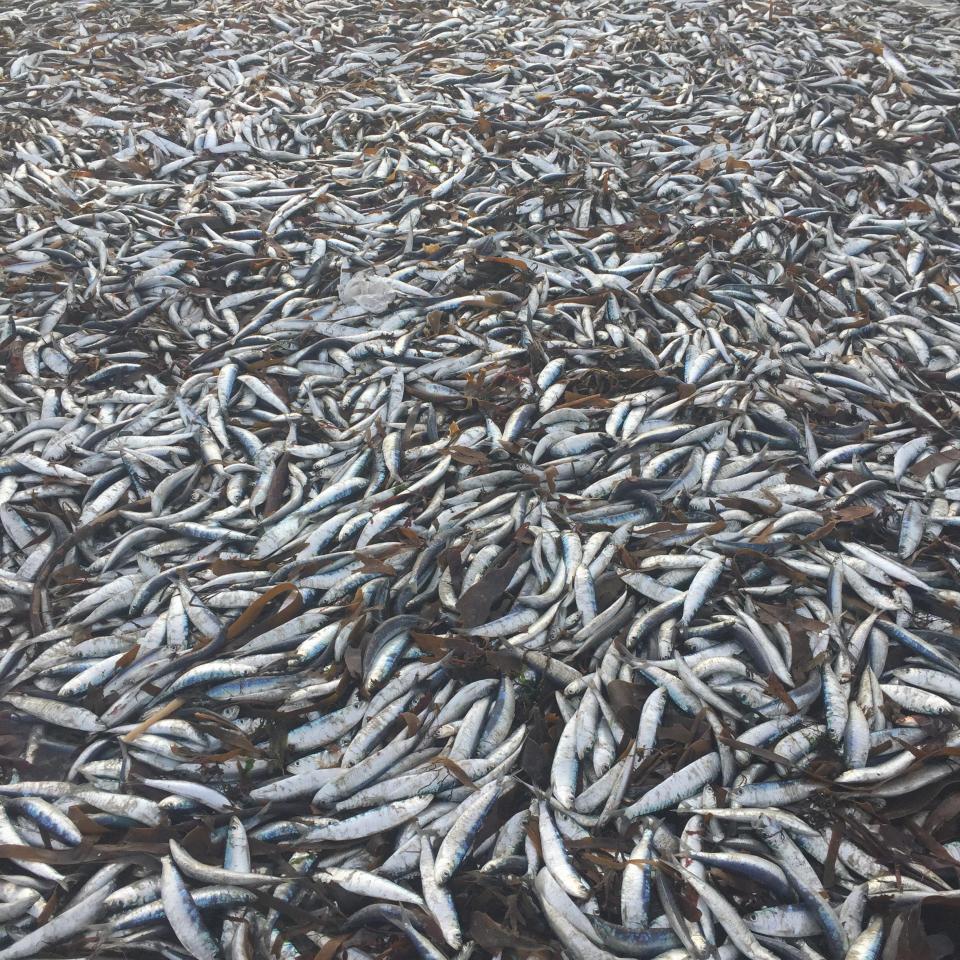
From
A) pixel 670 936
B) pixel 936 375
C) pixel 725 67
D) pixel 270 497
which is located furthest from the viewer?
Answer: pixel 725 67

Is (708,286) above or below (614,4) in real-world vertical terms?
below

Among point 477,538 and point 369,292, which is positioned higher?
point 369,292

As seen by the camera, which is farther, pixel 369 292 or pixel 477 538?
pixel 369 292

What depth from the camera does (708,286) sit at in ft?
17.4

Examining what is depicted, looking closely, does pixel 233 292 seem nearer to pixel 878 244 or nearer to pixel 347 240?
pixel 347 240

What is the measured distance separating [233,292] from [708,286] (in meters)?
3.47

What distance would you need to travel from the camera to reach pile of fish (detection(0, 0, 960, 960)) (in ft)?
8.21

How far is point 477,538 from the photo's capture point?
3.55 meters

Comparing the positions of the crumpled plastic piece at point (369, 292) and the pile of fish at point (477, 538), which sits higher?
the crumpled plastic piece at point (369, 292)

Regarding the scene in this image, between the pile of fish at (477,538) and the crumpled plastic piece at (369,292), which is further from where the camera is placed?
the crumpled plastic piece at (369,292)

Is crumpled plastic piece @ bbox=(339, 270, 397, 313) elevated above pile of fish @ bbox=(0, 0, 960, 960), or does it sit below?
above

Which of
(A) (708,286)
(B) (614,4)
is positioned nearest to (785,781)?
(A) (708,286)

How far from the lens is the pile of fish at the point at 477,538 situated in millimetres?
2504

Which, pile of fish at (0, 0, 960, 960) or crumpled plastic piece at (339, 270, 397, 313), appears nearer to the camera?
pile of fish at (0, 0, 960, 960)
